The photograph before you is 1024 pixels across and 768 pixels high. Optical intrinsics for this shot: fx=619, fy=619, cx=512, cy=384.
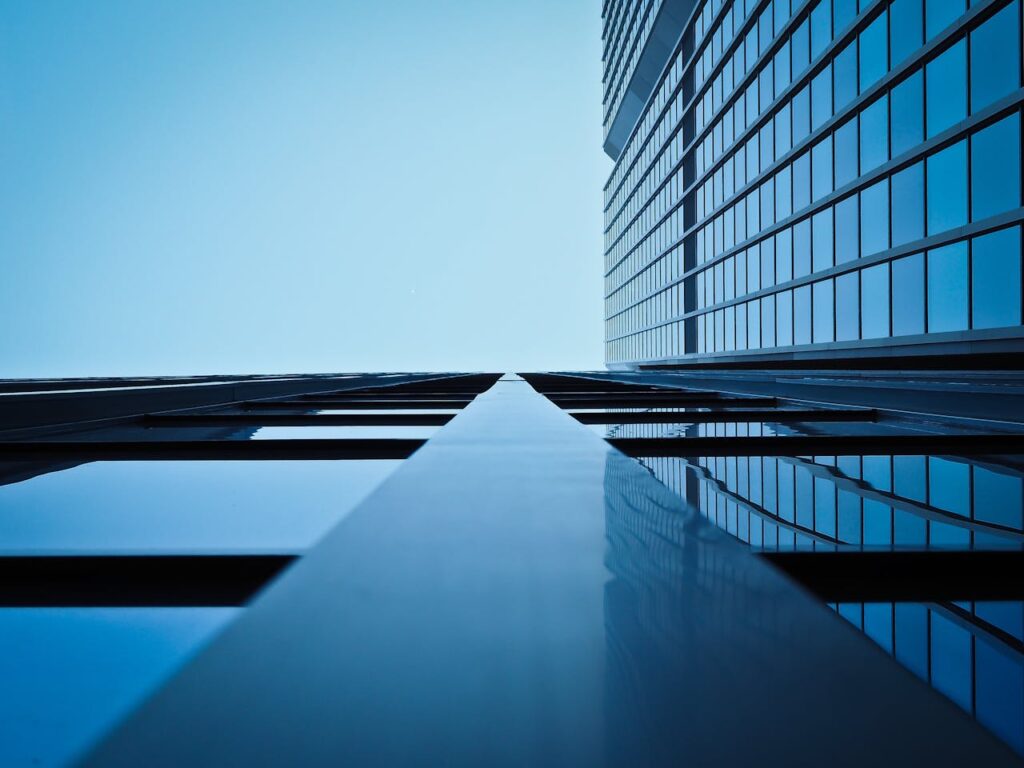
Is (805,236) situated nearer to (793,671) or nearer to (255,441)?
(255,441)

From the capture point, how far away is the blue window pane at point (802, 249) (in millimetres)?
30828

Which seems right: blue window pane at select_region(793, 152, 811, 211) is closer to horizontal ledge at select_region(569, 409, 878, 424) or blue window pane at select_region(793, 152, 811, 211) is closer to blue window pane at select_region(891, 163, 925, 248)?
blue window pane at select_region(891, 163, 925, 248)

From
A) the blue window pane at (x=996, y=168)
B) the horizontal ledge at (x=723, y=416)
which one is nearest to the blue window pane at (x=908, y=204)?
the blue window pane at (x=996, y=168)

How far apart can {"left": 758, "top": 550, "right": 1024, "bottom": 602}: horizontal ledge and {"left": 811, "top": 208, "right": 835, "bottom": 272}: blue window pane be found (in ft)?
98.7

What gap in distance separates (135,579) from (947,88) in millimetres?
26950

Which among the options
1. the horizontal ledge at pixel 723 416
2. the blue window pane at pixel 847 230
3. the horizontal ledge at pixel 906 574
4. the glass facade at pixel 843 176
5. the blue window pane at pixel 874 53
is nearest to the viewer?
the horizontal ledge at pixel 906 574

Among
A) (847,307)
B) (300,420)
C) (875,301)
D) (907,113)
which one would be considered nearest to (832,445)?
(300,420)

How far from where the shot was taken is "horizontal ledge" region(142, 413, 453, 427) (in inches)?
274

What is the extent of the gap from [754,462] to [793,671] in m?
3.64

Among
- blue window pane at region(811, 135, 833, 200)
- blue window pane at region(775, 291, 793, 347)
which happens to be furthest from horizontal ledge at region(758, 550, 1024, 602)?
blue window pane at region(775, 291, 793, 347)

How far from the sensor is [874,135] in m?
25.2

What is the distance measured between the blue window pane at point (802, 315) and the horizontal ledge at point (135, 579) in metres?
32.4

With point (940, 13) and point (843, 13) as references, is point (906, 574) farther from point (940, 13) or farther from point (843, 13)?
point (843, 13)

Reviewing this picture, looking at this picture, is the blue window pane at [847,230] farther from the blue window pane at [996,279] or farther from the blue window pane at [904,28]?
the blue window pane at [996,279]
